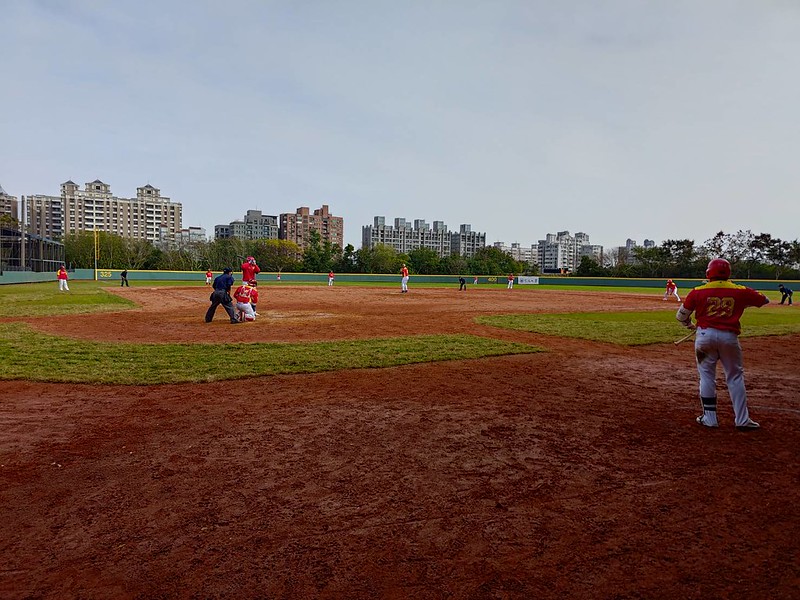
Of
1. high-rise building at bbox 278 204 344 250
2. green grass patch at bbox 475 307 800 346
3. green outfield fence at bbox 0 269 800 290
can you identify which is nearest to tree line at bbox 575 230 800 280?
green outfield fence at bbox 0 269 800 290

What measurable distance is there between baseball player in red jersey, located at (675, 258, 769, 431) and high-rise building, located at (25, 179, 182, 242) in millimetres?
163426

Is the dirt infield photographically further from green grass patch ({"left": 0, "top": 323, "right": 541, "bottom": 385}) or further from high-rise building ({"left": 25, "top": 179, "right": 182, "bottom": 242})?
high-rise building ({"left": 25, "top": 179, "right": 182, "bottom": 242})

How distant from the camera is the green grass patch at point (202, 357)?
934 cm

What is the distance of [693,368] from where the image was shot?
10617 millimetres

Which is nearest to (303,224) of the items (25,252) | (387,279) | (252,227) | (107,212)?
(252,227)

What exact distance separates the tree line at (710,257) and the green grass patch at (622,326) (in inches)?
2521

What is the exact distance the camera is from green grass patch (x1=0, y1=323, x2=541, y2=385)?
9336 mm

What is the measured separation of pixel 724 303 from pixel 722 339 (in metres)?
0.44

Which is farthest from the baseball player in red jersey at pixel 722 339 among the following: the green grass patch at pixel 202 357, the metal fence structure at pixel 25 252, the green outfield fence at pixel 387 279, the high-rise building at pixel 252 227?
the high-rise building at pixel 252 227

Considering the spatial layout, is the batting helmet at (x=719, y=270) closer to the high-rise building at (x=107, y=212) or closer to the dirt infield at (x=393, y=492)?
the dirt infield at (x=393, y=492)

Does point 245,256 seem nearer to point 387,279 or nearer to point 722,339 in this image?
point 387,279

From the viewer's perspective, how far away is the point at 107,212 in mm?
160000

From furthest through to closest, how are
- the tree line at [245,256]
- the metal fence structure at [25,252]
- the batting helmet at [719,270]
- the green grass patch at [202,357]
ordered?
the tree line at [245,256], the metal fence structure at [25,252], the green grass patch at [202,357], the batting helmet at [719,270]

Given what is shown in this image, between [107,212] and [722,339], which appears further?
[107,212]
